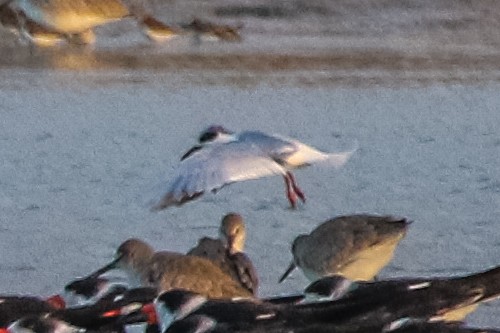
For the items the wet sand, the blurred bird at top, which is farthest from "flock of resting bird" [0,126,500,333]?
the blurred bird at top

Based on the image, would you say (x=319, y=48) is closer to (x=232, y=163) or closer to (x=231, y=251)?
Result: (x=232, y=163)

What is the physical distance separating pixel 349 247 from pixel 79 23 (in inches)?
215

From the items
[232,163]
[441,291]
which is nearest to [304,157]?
[232,163]

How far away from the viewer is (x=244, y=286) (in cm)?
604

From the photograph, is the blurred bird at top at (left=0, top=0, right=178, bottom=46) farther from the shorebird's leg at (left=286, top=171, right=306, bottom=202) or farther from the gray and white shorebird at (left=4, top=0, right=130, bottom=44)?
the shorebird's leg at (left=286, top=171, right=306, bottom=202)

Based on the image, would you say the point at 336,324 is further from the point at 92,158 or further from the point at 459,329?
the point at 92,158

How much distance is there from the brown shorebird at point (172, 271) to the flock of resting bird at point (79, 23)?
497cm

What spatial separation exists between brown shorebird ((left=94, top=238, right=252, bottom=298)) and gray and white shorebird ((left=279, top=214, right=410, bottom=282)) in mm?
462

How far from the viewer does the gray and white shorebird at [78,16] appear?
1156 cm

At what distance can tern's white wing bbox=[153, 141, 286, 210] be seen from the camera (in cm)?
707

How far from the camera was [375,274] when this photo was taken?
6.57m

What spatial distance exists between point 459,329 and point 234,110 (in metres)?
4.25

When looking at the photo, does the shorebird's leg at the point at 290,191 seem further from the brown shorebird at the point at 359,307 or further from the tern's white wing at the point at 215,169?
the brown shorebird at the point at 359,307

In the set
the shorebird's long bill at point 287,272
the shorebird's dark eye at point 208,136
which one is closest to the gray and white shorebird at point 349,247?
the shorebird's long bill at point 287,272
